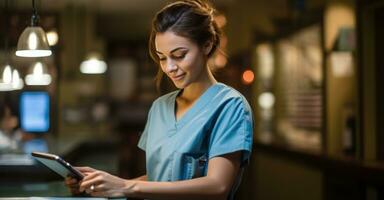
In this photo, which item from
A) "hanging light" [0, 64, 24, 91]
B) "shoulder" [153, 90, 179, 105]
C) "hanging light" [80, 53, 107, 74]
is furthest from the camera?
"hanging light" [80, 53, 107, 74]

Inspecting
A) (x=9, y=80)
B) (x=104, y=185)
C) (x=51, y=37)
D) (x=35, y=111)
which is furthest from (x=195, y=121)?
(x=35, y=111)

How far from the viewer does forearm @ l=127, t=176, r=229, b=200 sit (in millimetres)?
1302

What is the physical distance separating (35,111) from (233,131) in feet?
4.34

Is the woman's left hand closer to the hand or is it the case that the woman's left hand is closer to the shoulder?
the hand

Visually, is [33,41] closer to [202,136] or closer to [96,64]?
[202,136]

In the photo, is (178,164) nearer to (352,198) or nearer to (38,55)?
(38,55)

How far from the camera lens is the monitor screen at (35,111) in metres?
2.24

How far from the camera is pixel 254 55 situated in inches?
237

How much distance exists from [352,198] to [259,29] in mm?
2525

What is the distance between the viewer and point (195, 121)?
1450 millimetres

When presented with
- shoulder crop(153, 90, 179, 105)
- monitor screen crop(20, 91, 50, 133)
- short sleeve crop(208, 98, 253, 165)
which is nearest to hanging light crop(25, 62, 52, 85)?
monitor screen crop(20, 91, 50, 133)

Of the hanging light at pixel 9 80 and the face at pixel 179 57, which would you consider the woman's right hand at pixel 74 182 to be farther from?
the hanging light at pixel 9 80

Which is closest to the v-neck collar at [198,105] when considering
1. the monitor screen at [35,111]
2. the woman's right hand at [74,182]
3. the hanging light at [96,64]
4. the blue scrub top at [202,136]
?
the blue scrub top at [202,136]

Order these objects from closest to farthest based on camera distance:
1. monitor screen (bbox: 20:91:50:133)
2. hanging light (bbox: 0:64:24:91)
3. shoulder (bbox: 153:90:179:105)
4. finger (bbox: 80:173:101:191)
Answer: finger (bbox: 80:173:101:191) < shoulder (bbox: 153:90:179:105) < hanging light (bbox: 0:64:24:91) < monitor screen (bbox: 20:91:50:133)
